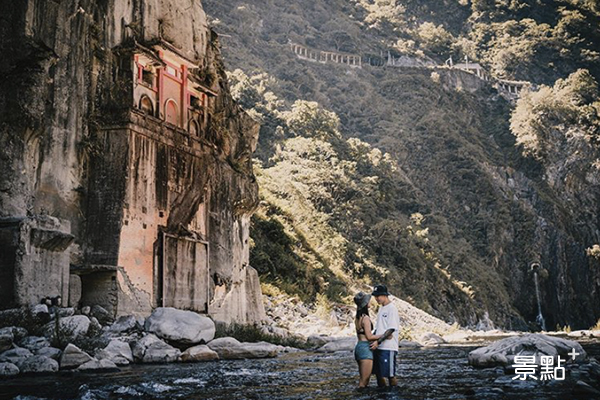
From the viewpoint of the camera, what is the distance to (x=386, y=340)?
36.3ft

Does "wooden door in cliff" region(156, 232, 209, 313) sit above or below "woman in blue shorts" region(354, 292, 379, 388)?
above

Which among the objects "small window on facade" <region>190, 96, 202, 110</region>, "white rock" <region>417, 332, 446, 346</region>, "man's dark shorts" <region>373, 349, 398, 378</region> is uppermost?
"small window on facade" <region>190, 96, 202, 110</region>

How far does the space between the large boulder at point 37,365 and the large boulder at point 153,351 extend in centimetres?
298

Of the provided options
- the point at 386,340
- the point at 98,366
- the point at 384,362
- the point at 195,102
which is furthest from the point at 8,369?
the point at 195,102

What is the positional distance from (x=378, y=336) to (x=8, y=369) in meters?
8.00

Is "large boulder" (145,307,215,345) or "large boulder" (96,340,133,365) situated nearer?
"large boulder" (96,340,133,365)

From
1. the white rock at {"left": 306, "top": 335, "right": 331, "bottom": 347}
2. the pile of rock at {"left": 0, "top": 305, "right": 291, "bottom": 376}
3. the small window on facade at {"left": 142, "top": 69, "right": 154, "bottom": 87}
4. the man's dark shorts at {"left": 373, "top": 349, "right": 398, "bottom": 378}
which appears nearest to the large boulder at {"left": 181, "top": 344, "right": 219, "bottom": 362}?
the pile of rock at {"left": 0, "top": 305, "right": 291, "bottom": 376}

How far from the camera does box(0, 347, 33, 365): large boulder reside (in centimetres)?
1462

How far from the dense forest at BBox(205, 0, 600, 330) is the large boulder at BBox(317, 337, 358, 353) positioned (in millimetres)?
11618

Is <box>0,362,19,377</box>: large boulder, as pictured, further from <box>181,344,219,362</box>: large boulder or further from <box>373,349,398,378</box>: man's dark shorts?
<box>373,349,398,378</box>: man's dark shorts

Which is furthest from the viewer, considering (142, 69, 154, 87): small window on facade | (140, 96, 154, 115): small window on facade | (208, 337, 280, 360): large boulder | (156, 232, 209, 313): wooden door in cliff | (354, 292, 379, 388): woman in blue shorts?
(142, 69, 154, 87): small window on facade

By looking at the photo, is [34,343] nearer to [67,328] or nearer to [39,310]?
[67,328]

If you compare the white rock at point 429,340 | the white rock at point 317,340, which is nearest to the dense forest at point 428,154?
the white rock at point 429,340

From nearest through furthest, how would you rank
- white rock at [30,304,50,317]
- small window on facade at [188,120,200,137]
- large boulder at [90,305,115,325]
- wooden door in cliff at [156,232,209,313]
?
1. white rock at [30,304,50,317]
2. large boulder at [90,305,115,325]
3. wooden door in cliff at [156,232,209,313]
4. small window on facade at [188,120,200,137]
